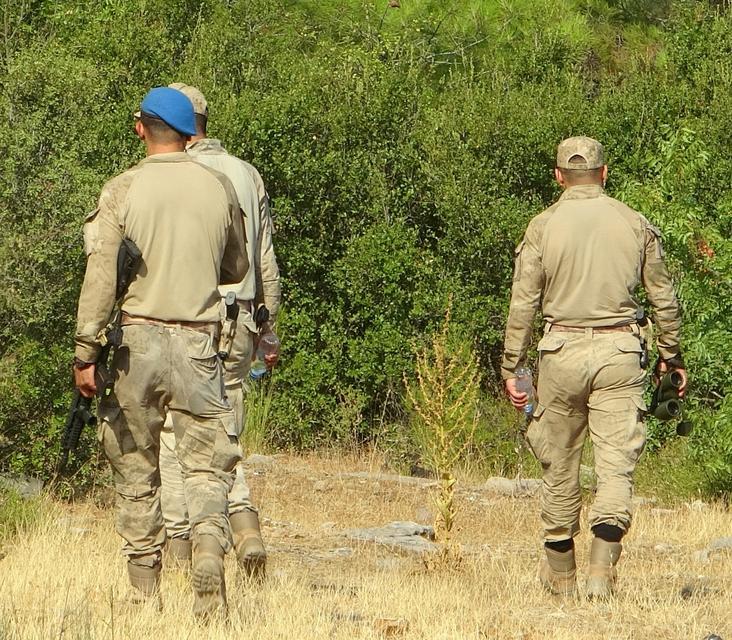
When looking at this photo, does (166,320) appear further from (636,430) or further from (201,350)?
(636,430)

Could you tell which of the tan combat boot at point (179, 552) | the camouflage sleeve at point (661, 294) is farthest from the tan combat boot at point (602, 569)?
the tan combat boot at point (179, 552)

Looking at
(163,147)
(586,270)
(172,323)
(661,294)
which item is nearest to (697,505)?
(661,294)

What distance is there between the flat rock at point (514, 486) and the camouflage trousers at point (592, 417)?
177 inches

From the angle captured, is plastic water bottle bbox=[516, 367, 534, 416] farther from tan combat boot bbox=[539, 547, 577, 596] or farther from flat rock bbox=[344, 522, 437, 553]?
flat rock bbox=[344, 522, 437, 553]

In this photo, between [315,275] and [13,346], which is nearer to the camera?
[13,346]

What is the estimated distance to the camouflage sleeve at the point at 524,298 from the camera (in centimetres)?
644

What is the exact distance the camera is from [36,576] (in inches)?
254

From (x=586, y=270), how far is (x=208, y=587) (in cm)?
222

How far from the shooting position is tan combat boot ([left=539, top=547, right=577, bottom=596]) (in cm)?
643

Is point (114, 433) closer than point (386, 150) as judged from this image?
Yes

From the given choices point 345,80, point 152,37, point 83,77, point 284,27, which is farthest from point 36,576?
point 284,27

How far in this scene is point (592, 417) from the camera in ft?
20.8

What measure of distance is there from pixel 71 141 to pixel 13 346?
1.45 m

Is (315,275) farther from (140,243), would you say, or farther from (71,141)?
(140,243)
